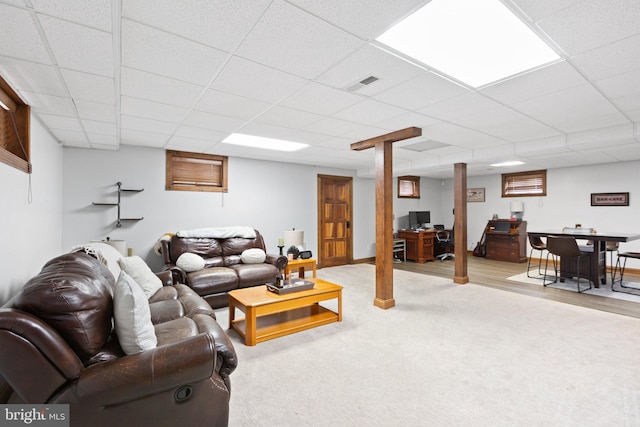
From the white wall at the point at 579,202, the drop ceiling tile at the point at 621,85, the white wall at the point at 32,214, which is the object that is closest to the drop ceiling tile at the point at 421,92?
the drop ceiling tile at the point at 621,85

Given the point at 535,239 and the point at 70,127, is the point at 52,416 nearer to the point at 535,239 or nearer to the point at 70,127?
the point at 70,127

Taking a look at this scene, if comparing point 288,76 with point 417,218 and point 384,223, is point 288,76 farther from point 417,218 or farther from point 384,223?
point 417,218

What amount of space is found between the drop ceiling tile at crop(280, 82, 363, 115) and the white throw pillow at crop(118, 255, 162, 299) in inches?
87.1

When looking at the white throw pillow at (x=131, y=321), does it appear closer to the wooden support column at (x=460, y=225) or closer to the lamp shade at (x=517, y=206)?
the wooden support column at (x=460, y=225)

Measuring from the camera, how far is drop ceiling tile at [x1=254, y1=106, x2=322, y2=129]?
324cm

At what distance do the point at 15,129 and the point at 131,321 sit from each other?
2474 mm

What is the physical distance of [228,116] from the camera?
341cm

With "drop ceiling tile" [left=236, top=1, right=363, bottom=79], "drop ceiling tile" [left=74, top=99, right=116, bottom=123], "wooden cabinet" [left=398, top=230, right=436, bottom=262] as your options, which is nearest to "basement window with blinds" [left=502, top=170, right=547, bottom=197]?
"wooden cabinet" [left=398, top=230, right=436, bottom=262]

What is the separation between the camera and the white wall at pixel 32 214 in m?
2.40

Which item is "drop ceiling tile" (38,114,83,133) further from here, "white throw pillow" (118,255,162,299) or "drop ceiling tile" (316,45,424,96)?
"drop ceiling tile" (316,45,424,96)

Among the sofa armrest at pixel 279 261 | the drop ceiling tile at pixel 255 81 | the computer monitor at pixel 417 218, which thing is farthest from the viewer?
the computer monitor at pixel 417 218

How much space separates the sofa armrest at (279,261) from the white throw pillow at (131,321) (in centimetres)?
302

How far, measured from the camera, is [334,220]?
7.30 m

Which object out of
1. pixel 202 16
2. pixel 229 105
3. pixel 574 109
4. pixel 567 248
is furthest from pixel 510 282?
pixel 202 16
